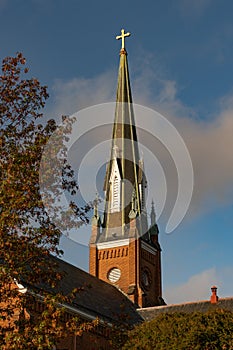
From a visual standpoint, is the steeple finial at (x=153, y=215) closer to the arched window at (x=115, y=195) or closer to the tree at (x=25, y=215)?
the arched window at (x=115, y=195)

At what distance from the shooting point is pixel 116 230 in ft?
182

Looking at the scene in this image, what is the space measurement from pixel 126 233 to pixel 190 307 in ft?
39.7

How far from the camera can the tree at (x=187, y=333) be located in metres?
22.5

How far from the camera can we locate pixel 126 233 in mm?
54656

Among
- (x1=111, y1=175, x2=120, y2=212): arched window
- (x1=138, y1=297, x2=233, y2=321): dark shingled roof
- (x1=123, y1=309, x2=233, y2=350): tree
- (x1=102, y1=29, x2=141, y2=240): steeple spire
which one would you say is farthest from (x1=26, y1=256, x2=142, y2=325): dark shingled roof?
(x1=123, y1=309, x2=233, y2=350): tree

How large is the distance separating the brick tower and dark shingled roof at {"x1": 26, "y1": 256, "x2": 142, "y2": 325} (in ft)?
11.0

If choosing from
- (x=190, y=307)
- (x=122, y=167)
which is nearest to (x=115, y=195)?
(x=122, y=167)

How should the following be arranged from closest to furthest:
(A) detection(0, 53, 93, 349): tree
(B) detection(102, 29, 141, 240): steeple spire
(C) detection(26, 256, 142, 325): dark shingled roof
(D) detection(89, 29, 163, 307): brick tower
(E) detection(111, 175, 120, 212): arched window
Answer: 1. (A) detection(0, 53, 93, 349): tree
2. (C) detection(26, 256, 142, 325): dark shingled roof
3. (D) detection(89, 29, 163, 307): brick tower
4. (B) detection(102, 29, 141, 240): steeple spire
5. (E) detection(111, 175, 120, 212): arched window

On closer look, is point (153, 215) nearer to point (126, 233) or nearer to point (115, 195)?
point (115, 195)

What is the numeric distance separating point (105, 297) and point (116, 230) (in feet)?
38.8

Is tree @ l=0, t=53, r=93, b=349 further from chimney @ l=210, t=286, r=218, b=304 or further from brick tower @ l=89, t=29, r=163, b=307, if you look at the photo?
brick tower @ l=89, t=29, r=163, b=307

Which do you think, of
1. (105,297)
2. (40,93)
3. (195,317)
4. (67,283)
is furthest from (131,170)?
(40,93)

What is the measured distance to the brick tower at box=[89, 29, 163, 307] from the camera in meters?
53.3

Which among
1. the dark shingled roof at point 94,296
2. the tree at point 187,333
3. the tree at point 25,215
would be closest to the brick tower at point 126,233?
the dark shingled roof at point 94,296
